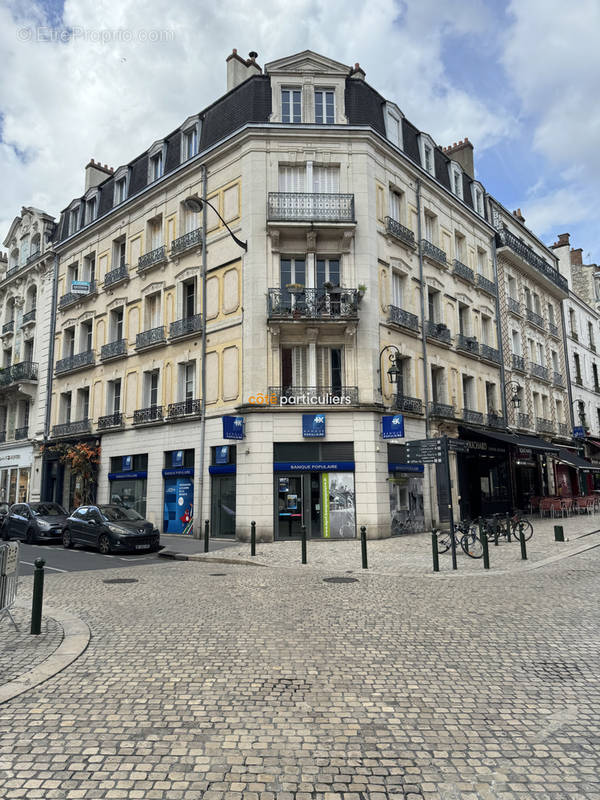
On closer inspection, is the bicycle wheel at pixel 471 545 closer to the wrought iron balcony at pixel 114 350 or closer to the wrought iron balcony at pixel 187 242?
the wrought iron balcony at pixel 187 242

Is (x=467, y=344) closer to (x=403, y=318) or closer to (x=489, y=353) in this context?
(x=489, y=353)

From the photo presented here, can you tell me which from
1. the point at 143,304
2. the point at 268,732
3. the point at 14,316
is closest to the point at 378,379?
the point at 143,304

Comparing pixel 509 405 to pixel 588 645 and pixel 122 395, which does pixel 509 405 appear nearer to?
pixel 122 395

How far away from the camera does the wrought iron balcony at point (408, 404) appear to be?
765 inches

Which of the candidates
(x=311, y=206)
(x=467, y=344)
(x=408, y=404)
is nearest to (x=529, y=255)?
(x=467, y=344)

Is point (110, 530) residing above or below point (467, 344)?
below

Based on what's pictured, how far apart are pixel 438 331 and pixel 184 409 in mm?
11074

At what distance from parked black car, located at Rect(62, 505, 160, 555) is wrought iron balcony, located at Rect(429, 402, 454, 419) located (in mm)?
11604

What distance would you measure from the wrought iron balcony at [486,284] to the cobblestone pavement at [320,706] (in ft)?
69.0

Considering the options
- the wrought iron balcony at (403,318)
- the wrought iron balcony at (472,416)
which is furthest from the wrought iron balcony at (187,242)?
the wrought iron balcony at (472,416)

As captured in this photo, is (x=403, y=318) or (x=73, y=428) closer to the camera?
(x=403, y=318)

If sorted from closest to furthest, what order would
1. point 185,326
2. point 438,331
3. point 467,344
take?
point 185,326 → point 438,331 → point 467,344

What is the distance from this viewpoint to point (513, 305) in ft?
96.3

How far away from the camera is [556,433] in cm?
3186
